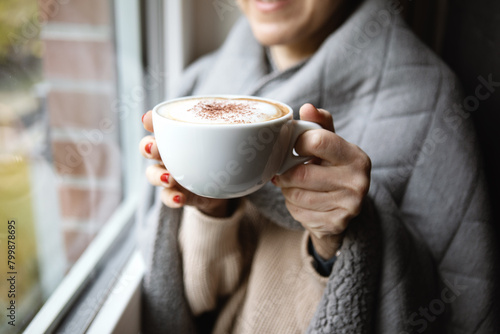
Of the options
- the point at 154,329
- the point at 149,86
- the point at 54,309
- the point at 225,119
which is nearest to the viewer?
the point at 225,119

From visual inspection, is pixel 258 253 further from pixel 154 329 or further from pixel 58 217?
pixel 58 217

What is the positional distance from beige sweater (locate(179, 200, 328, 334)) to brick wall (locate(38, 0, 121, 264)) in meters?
0.23

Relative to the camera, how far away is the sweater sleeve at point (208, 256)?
692 mm

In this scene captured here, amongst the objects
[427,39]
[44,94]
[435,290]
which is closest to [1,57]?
[44,94]

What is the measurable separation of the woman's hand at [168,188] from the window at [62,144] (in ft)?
0.58

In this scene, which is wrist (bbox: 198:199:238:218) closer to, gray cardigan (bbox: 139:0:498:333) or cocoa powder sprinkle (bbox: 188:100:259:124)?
gray cardigan (bbox: 139:0:498:333)

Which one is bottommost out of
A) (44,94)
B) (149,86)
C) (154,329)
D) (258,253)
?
(154,329)

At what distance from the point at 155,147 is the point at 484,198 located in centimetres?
56

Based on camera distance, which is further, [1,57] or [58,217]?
[58,217]

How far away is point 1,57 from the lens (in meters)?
0.49

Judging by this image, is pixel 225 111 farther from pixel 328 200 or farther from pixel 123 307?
pixel 123 307

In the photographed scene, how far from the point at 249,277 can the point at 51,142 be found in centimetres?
44

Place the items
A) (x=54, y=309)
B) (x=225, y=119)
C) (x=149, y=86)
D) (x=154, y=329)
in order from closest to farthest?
(x=225, y=119)
(x=54, y=309)
(x=154, y=329)
(x=149, y=86)

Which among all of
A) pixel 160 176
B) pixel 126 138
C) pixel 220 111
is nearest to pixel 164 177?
pixel 160 176
